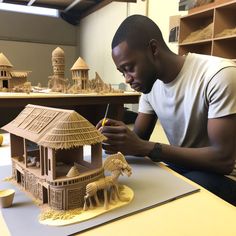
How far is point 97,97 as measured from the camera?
219 cm

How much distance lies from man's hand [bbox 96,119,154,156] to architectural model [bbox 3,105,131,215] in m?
0.18

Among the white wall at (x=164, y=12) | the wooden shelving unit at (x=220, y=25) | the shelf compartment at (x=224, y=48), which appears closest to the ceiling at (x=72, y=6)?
the white wall at (x=164, y=12)

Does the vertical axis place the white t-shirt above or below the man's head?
below

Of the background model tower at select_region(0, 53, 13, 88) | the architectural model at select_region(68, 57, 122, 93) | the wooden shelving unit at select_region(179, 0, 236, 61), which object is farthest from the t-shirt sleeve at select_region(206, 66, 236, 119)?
the background model tower at select_region(0, 53, 13, 88)

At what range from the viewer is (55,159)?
2.03 feet

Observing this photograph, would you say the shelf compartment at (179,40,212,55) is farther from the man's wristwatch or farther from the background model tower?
the man's wristwatch

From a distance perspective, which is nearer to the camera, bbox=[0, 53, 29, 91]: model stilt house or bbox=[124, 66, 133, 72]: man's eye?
bbox=[124, 66, 133, 72]: man's eye

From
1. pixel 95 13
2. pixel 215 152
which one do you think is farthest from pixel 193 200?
pixel 95 13

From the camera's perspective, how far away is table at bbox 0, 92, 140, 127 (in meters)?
1.85

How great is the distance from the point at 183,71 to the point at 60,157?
671 mm

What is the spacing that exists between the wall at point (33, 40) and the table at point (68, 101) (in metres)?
3.33

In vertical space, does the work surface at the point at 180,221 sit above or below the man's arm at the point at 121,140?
below

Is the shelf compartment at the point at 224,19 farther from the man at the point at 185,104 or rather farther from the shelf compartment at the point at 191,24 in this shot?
the man at the point at 185,104

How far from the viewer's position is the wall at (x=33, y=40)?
523 centimetres
